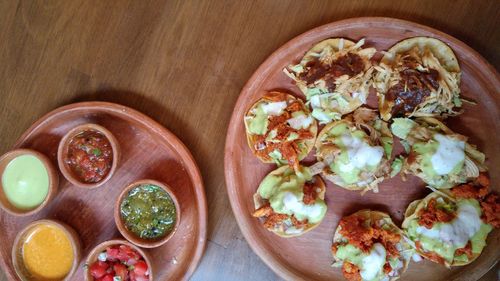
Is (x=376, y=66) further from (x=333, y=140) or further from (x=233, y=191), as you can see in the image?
(x=233, y=191)

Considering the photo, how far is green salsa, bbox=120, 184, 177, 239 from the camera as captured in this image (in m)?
2.90

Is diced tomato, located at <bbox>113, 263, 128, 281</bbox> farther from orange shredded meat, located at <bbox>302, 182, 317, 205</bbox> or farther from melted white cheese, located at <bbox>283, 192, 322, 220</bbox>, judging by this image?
orange shredded meat, located at <bbox>302, 182, 317, 205</bbox>

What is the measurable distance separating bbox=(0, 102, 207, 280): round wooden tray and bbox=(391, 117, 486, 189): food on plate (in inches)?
56.5

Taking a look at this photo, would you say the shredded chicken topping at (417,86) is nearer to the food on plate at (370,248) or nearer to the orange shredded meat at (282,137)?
the orange shredded meat at (282,137)

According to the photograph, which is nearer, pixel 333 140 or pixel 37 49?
pixel 333 140

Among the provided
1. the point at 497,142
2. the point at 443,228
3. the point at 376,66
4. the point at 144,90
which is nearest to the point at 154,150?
the point at 144,90

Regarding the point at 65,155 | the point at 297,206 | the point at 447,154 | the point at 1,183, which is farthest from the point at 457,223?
the point at 1,183

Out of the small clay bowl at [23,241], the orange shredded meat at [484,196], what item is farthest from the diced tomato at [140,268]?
the orange shredded meat at [484,196]

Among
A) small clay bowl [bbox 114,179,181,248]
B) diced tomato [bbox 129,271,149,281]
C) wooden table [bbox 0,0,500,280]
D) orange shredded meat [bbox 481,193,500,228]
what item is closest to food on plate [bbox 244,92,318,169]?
wooden table [bbox 0,0,500,280]

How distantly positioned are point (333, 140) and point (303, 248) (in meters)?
0.75

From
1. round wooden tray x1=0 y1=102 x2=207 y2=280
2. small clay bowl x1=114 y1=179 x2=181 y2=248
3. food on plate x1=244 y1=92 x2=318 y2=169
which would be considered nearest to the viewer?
small clay bowl x1=114 y1=179 x2=181 y2=248

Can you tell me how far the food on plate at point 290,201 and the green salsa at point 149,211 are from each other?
1.85ft

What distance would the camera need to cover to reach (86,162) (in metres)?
2.91

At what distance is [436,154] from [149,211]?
6.03ft
